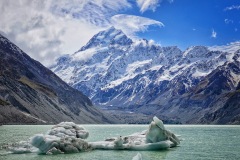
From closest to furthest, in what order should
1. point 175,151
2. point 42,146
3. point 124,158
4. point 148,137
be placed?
1. point 124,158
2. point 42,146
3. point 175,151
4. point 148,137

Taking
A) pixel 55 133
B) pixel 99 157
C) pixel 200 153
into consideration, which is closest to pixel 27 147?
pixel 55 133

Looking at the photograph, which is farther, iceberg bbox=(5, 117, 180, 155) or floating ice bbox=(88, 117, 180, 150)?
floating ice bbox=(88, 117, 180, 150)

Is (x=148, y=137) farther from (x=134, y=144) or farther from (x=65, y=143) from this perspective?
(x=65, y=143)

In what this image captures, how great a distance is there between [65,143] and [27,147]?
8.90 m

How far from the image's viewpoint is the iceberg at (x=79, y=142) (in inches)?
2633

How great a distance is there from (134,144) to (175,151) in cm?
850

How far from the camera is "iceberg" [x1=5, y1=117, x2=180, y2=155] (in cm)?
6688

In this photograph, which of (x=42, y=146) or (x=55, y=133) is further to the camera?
(x=55, y=133)

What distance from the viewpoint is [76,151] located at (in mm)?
69062

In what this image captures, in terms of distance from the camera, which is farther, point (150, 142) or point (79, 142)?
point (150, 142)

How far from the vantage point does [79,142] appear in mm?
70750

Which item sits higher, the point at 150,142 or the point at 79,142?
the point at 79,142

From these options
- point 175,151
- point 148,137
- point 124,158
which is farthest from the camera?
point 148,137

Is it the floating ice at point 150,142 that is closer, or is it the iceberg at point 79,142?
the iceberg at point 79,142
